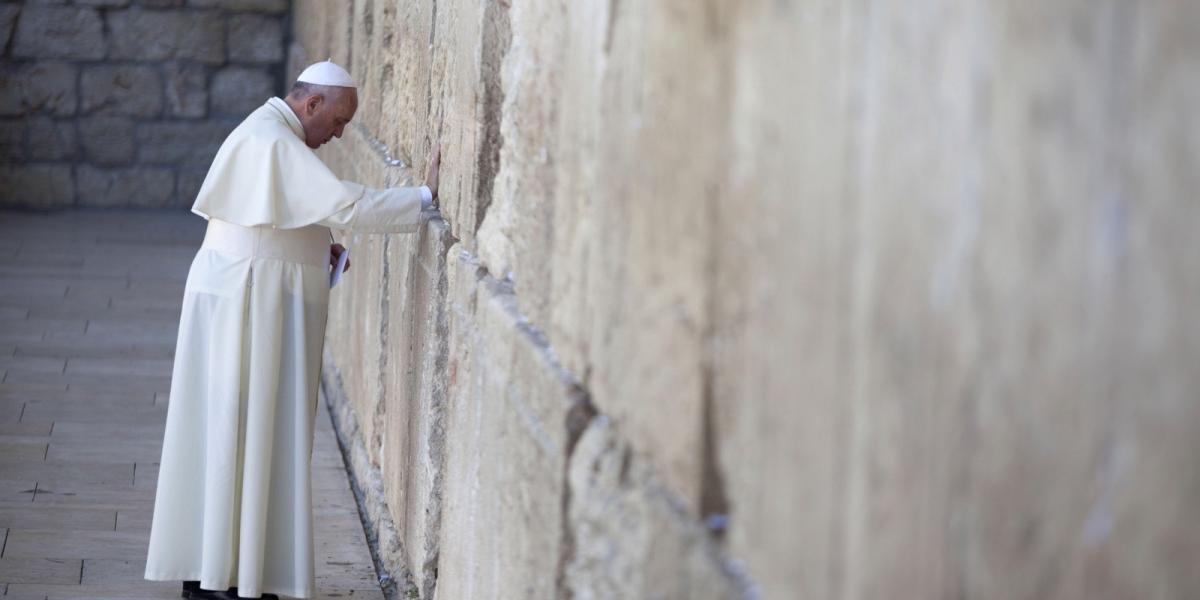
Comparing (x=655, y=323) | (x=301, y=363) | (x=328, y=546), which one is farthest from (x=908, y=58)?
(x=328, y=546)

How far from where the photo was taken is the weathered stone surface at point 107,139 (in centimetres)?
1284

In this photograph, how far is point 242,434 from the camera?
177 inches

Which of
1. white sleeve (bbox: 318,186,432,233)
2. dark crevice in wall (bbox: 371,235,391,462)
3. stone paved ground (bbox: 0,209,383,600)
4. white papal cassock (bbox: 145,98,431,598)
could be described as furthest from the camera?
dark crevice in wall (bbox: 371,235,391,462)

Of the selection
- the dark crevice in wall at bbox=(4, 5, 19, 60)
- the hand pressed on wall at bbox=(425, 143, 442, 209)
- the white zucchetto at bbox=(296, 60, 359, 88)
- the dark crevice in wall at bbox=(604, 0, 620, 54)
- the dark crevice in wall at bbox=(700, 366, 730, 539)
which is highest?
the dark crevice in wall at bbox=(4, 5, 19, 60)

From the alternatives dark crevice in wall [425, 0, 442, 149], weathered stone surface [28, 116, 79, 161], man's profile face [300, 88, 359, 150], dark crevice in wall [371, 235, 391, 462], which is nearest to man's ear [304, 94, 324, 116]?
man's profile face [300, 88, 359, 150]

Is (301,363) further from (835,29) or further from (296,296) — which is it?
(835,29)

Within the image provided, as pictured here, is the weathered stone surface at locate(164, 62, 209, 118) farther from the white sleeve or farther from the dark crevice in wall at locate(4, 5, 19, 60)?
the white sleeve

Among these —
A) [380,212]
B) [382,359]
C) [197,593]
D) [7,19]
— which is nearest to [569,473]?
[380,212]

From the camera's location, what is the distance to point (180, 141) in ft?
42.5

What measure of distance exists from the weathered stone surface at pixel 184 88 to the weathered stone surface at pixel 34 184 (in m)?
0.97

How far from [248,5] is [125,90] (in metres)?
1.19

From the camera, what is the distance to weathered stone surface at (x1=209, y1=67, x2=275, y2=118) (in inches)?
510

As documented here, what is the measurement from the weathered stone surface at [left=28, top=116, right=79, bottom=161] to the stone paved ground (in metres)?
0.82

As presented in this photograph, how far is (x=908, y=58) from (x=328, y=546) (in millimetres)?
4215
